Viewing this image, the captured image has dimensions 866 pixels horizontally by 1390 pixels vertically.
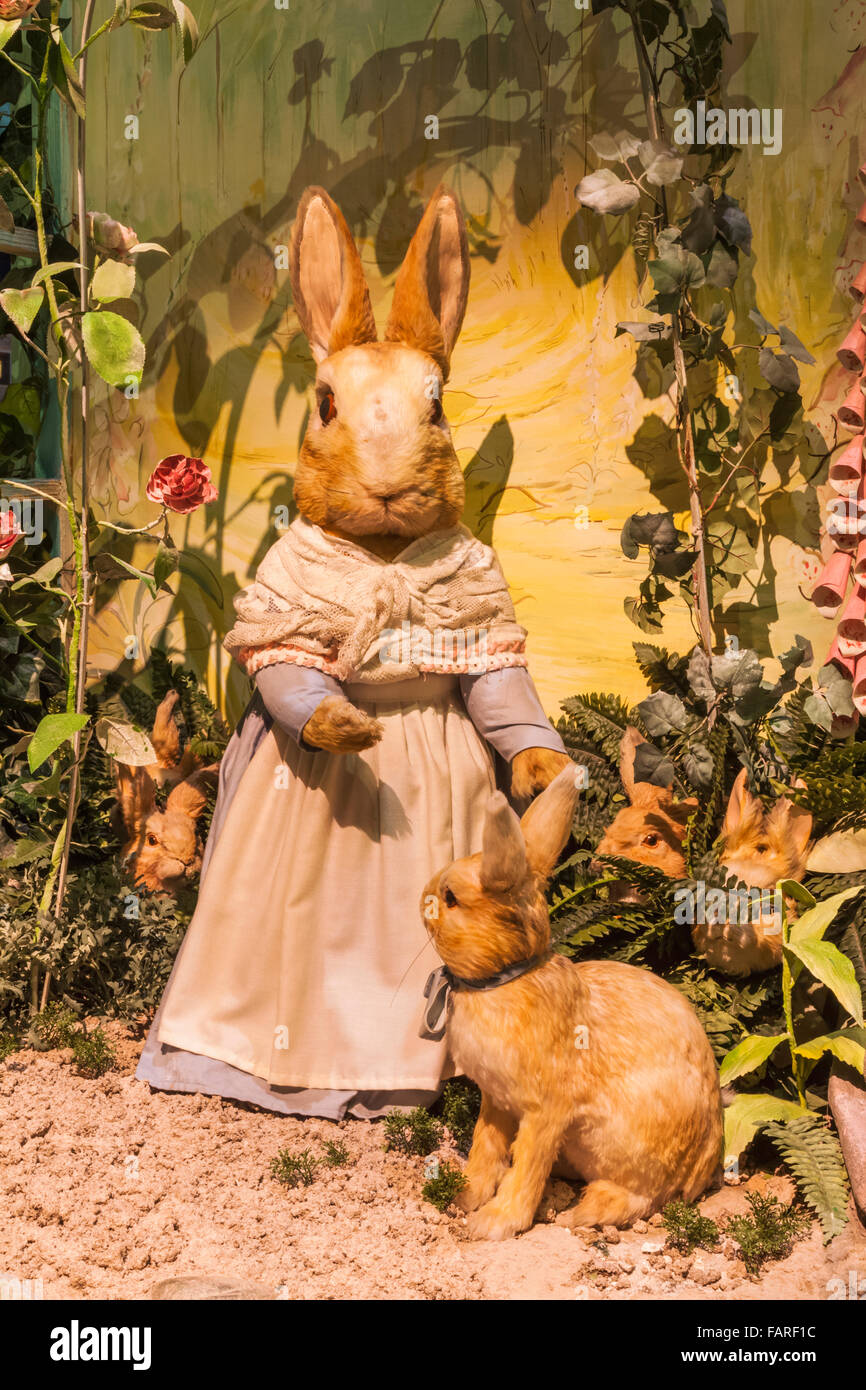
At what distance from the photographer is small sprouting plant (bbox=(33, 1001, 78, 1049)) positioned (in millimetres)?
3398

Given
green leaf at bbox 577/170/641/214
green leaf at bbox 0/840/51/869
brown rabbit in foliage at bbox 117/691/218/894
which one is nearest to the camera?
green leaf at bbox 577/170/641/214

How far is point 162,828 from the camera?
12.5ft

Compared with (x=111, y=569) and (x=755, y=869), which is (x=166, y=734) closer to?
(x=111, y=569)

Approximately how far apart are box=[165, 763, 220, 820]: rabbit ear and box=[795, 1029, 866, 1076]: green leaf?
1844 millimetres

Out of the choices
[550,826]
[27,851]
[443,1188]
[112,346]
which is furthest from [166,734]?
[443,1188]

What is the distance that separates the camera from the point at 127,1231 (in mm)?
2635

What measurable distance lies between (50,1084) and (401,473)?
1.73 meters

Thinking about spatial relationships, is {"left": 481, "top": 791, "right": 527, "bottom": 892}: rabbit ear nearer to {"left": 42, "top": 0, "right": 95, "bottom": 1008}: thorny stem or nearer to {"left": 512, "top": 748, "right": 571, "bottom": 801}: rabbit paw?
{"left": 512, "top": 748, "right": 571, "bottom": 801}: rabbit paw

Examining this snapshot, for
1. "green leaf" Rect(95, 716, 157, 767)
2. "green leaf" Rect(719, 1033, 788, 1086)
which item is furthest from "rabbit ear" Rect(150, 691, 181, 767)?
"green leaf" Rect(719, 1033, 788, 1086)

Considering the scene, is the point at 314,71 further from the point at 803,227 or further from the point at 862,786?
the point at 862,786

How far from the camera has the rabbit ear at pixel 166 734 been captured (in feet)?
12.9

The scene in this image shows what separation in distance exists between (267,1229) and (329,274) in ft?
7.27
